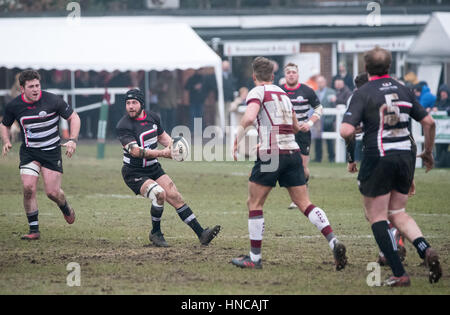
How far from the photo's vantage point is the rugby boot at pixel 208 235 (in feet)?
31.6

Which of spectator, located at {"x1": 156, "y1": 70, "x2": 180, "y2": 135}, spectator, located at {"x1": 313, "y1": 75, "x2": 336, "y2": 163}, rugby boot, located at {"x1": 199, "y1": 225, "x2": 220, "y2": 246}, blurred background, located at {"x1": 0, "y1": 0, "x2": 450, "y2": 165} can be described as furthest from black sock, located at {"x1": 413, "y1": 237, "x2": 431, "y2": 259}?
spectator, located at {"x1": 156, "y1": 70, "x2": 180, "y2": 135}

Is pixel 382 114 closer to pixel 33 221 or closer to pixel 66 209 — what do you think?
pixel 66 209

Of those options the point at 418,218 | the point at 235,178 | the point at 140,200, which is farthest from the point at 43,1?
the point at 418,218

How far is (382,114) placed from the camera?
7.44 m

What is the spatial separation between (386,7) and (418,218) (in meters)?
20.4

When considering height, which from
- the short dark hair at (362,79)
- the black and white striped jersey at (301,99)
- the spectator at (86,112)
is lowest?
the spectator at (86,112)

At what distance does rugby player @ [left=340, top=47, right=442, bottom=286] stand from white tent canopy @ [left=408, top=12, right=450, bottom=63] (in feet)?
51.5

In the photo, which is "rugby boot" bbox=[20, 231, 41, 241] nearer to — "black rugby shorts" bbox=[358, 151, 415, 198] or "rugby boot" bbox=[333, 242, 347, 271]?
"rugby boot" bbox=[333, 242, 347, 271]

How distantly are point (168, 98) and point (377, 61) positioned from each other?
20012mm

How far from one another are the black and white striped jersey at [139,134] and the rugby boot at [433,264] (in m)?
3.70

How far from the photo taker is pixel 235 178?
17031mm

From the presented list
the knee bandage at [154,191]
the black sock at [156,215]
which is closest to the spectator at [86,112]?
the black sock at [156,215]

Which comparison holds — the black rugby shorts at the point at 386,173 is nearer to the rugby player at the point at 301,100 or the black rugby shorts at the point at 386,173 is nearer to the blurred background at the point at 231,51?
the rugby player at the point at 301,100
